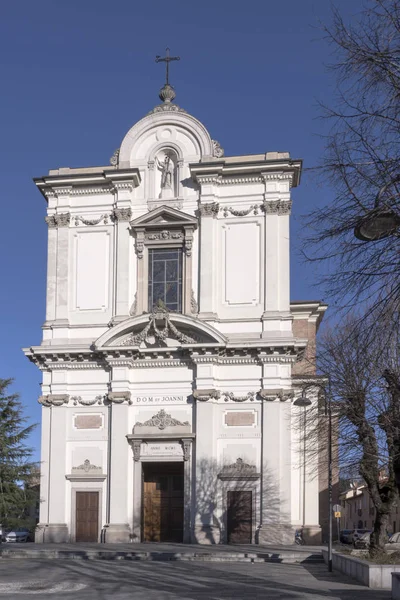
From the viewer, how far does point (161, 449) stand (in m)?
36.7

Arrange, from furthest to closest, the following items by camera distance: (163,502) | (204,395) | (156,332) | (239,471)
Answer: (163,502), (156,332), (204,395), (239,471)

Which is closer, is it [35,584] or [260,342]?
[35,584]

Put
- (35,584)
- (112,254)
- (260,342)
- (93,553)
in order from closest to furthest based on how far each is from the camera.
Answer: (35,584) → (93,553) → (260,342) → (112,254)

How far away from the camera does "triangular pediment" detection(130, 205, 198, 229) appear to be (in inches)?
1511

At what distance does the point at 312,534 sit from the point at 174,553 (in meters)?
8.14

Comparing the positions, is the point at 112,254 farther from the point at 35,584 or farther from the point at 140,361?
the point at 35,584

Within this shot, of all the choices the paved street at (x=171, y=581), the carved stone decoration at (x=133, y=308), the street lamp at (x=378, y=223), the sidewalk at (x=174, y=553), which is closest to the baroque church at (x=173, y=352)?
the carved stone decoration at (x=133, y=308)

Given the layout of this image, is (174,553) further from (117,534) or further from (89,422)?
(89,422)

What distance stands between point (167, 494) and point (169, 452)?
7.05 feet

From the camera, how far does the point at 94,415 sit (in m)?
37.8

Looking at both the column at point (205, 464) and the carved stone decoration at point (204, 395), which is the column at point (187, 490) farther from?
the carved stone decoration at point (204, 395)

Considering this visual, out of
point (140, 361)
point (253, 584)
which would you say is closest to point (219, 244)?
point (140, 361)

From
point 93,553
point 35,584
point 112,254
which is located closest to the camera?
point 35,584

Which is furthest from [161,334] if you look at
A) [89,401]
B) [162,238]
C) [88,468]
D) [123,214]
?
[88,468]
